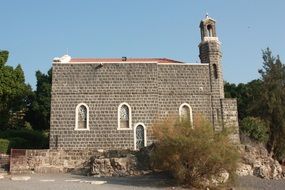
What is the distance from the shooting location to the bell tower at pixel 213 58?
29688mm

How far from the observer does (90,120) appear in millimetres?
28422

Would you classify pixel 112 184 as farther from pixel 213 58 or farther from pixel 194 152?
pixel 213 58

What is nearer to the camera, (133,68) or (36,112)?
(133,68)

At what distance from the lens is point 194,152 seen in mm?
19188

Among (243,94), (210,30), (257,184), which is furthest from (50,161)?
(243,94)

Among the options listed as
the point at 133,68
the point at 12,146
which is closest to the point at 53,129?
the point at 12,146

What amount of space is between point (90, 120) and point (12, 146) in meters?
6.66

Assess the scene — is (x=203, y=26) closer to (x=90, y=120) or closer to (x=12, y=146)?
(x=90, y=120)

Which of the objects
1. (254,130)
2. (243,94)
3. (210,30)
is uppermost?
(210,30)

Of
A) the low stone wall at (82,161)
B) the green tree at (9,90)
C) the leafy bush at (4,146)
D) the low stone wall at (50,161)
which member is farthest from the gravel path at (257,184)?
the green tree at (9,90)

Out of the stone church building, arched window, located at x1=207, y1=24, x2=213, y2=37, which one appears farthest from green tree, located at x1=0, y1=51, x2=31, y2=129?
arched window, located at x1=207, y1=24, x2=213, y2=37

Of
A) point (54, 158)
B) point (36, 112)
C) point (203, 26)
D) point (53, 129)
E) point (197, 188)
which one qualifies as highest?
point (203, 26)

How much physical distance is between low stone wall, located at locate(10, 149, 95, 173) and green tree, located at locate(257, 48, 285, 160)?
15325 millimetres

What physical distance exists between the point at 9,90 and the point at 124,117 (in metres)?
13.5
